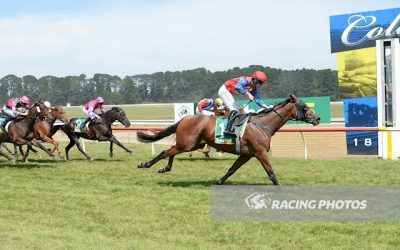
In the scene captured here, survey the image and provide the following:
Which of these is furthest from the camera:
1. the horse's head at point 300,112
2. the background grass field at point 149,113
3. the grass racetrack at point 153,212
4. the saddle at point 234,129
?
the background grass field at point 149,113

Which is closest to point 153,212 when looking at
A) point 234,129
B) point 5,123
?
point 234,129

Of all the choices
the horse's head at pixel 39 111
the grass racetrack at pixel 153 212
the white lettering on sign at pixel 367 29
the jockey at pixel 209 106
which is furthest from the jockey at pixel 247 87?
the white lettering on sign at pixel 367 29

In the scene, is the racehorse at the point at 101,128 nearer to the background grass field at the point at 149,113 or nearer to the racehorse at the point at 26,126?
the racehorse at the point at 26,126

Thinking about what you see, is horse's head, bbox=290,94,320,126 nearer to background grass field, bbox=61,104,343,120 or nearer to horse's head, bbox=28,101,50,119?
horse's head, bbox=28,101,50,119

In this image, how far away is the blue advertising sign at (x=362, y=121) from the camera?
636 inches

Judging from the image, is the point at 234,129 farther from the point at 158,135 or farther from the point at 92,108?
the point at 92,108

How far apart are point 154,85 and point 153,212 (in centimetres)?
9393

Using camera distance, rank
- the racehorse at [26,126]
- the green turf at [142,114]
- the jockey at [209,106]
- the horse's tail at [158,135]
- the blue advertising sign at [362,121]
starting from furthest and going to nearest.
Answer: the green turf at [142,114], the blue advertising sign at [362,121], the jockey at [209,106], the racehorse at [26,126], the horse's tail at [158,135]

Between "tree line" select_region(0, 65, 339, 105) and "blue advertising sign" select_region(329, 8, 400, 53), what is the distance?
61.9 metres

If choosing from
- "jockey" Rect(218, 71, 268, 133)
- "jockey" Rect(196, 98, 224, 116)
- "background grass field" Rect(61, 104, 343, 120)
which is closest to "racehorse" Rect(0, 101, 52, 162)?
"jockey" Rect(196, 98, 224, 116)

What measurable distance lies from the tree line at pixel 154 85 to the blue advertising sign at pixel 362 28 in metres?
61.9

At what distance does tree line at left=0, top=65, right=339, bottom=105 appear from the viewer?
273 ft

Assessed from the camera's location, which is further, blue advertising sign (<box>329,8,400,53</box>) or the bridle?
blue advertising sign (<box>329,8,400,53</box>)

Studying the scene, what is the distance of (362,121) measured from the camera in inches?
642
